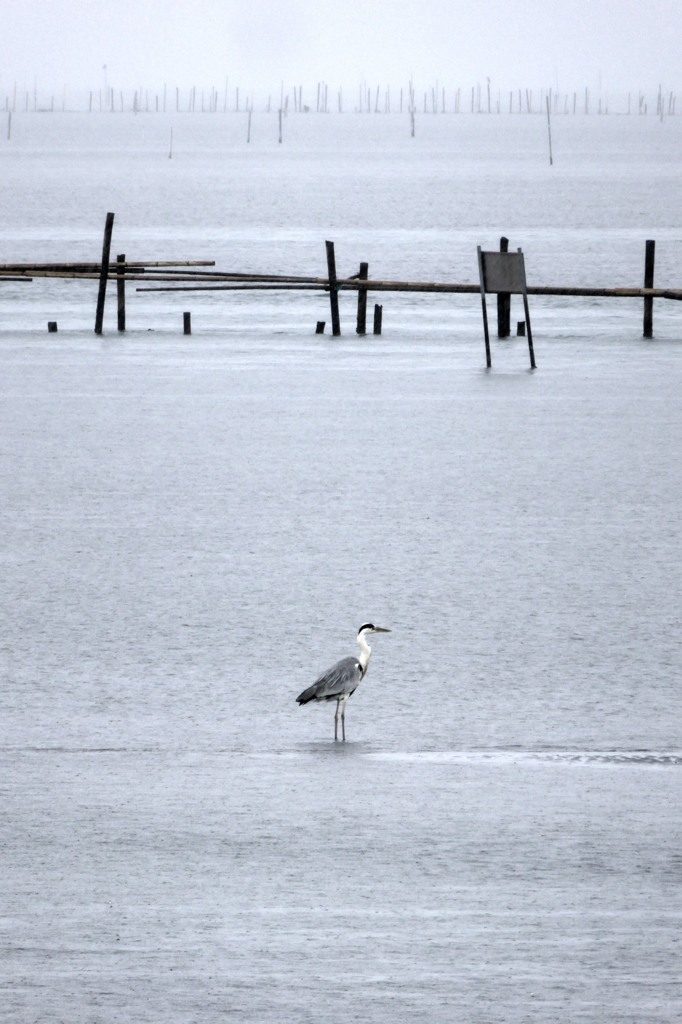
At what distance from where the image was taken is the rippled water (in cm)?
477

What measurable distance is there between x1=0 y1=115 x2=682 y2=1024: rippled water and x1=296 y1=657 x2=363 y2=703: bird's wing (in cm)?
18

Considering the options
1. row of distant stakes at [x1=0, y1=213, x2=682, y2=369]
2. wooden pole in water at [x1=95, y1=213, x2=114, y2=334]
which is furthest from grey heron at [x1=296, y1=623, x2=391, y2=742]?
wooden pole in water at [x1=95, y1=213, x2=114, y2=334]

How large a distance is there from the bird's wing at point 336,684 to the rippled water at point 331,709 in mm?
180

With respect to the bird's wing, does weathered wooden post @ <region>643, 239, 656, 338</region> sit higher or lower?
higher

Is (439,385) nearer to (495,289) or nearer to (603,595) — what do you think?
(495,289)

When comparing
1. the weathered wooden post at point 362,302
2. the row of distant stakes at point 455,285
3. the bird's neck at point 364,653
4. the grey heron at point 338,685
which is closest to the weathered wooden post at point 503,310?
the row of distant stakes at point 455,285

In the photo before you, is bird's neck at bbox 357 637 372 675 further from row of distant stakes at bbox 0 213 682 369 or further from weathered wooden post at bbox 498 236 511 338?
weathered wooden post at bbox 498 236 511 338

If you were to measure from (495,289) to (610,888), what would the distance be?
1821 cm

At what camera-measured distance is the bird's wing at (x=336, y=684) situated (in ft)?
22.4

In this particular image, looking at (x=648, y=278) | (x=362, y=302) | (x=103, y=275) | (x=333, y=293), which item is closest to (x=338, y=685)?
(x=648, y=278)

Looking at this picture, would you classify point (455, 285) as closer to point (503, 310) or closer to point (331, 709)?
point (503, 310)

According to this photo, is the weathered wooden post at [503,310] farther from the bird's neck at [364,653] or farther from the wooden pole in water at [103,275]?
the bird's neck at [364,653]

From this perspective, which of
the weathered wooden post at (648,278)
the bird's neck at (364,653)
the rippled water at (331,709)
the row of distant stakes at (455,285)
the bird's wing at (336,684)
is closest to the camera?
the rippled water at (331,709)

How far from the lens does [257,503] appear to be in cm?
1238
